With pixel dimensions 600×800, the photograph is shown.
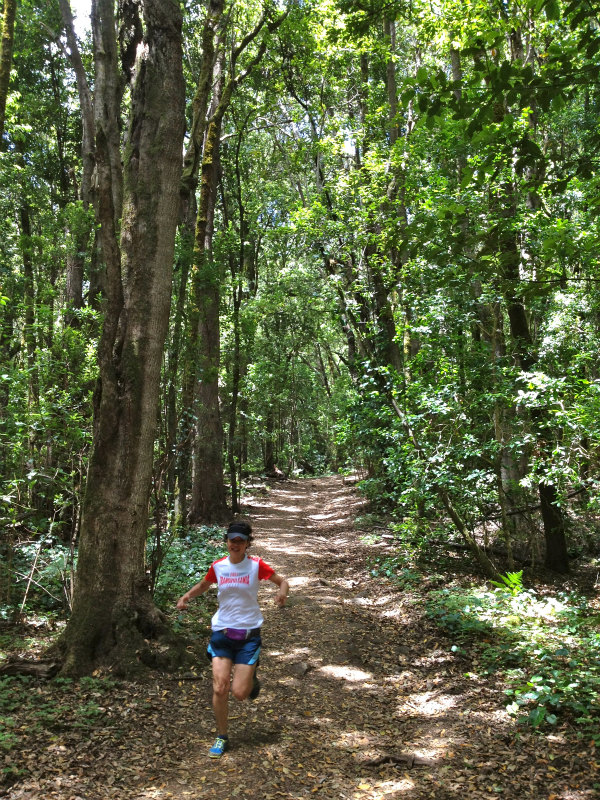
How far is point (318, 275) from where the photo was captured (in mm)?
18516

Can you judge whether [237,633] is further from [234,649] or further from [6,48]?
[6,48]

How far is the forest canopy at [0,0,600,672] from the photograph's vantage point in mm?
4793

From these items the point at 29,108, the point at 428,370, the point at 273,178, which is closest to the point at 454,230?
the point at 428,370

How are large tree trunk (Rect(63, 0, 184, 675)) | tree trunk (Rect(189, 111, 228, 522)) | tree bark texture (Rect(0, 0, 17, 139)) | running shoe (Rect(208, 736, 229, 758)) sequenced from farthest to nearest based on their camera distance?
tree trunk (Rect(189, 111, 228, 522)), tree bark texture (Rect(0, 0, 17, 139)), large tree trunk (Rect(63, 0, 184, 675)), running shoe (Rect(208, 736, 229, 758))

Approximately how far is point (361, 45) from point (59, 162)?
10.7 metres

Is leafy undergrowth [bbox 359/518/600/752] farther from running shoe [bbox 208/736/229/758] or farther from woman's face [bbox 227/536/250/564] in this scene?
woman's face [bbox 227/536/250/564]

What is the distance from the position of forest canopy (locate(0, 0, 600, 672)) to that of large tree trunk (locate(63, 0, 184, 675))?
22 millimetres

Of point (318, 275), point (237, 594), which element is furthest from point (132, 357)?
point (318, 275)

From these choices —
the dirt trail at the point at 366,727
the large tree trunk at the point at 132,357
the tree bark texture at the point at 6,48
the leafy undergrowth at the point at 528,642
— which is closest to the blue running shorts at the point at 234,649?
the dirt trail at the point at 366,727

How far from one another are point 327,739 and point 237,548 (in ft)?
6.07

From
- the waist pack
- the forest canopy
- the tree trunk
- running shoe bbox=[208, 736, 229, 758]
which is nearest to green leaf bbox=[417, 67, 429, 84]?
the forest canopy

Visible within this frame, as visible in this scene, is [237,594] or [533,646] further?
[533,646]

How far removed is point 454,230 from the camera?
12.1ft

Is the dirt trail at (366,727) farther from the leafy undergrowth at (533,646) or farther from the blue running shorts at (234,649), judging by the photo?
the blue running shorts at (234,649)
